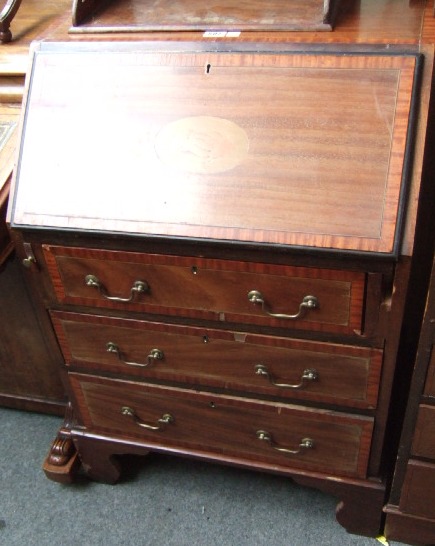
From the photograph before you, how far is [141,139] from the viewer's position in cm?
99

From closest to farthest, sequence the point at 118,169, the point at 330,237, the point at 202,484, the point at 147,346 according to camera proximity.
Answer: the point at 330,237
the point at 118,169
the point at 147,346
the point at 202,484

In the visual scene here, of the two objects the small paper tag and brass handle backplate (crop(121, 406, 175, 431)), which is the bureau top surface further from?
brass handle backplate (crop(121, 406, 175, 431))

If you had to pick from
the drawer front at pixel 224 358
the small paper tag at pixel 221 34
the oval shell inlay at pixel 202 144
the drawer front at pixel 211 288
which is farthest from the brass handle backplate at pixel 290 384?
the small paper tag at pixel 221 34

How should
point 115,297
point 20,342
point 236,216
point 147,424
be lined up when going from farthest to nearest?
1. point 20,342
2. point 147,424
3. point 115,297
4. point 236,216

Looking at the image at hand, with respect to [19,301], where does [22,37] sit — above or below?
above

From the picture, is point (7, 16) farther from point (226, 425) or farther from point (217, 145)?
point (226, 425)

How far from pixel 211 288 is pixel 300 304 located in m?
0.15

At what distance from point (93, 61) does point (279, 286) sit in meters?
0.52

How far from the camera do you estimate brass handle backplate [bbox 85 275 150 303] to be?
1026 mm

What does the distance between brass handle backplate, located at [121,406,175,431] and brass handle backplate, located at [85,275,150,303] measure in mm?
326

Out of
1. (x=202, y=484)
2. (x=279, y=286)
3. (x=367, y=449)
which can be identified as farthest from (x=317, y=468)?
(x=279, y=286)

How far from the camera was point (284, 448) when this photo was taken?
123 centimetres

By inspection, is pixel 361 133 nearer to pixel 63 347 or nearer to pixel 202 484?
pixel 63 347

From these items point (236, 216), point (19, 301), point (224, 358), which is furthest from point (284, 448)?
point (19, 301)
